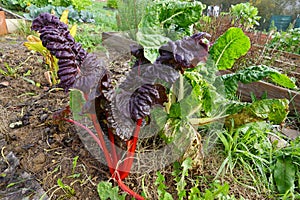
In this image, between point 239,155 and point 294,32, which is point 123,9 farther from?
point 294,32

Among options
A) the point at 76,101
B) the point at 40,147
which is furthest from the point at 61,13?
the point at 76,101

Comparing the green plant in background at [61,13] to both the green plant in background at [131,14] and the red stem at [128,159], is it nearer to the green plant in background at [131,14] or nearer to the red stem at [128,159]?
the green plant in background at [131,14]

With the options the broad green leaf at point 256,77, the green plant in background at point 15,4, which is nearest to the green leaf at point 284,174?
the broad green leaf at point 256,77

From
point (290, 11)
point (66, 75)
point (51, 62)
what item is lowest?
point (290, 11)

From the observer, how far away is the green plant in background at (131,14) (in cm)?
196

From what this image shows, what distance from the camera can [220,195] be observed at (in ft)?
3.34

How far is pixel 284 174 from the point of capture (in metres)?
1.22

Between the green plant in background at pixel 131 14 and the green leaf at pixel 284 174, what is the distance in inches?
55.3

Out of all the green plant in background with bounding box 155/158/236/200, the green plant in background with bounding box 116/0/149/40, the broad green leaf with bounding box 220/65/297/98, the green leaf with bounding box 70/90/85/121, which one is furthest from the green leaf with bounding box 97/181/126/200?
the green plant in background with bounding box 116/0/149/40

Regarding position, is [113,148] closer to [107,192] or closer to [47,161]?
[107,192]

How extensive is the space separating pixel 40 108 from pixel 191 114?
952 mm

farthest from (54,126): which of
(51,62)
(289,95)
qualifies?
(289,95)

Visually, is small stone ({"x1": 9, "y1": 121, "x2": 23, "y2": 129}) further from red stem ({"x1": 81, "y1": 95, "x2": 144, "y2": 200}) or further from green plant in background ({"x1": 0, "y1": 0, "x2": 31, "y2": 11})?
green plant in background ({"x1": 0, "y1": 0, "x2": 31, "y2": 11})

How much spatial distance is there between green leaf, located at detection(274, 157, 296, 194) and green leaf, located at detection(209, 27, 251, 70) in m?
0.61
